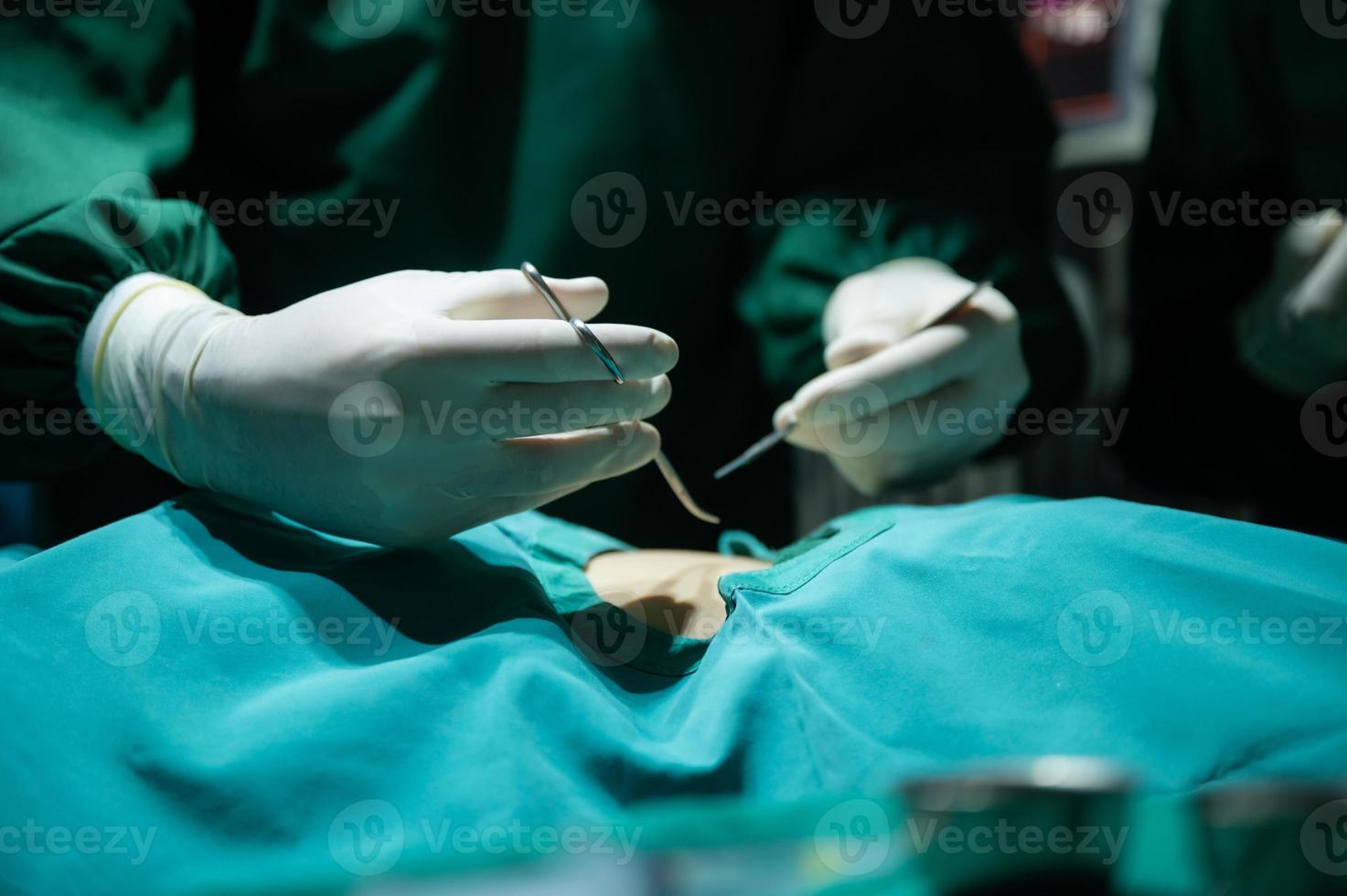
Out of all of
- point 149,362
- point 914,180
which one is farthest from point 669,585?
point 914,180

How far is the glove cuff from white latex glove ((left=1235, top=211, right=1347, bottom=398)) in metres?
1.11

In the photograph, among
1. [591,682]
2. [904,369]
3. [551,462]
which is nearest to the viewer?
[591,682]

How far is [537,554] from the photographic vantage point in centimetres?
74

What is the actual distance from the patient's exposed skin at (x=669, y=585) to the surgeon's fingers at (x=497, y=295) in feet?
0.68

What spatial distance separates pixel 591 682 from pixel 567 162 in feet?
2.21

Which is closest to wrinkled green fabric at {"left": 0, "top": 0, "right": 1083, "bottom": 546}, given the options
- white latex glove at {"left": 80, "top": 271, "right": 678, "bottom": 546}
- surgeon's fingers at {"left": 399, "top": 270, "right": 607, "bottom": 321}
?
white latex glove at {"left": 80, "top": 271, "right": 678, "bottom": 546}

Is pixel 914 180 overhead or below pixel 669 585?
overhead

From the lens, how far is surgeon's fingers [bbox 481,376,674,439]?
62 centimetres

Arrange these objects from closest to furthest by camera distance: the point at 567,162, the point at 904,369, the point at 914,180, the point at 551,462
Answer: the point at 551,462
the point at 904,369
the point at 567,162
the point at 914,180

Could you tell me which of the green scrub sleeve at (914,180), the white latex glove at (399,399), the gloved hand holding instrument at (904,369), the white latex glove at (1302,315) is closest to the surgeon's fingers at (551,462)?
the white latex glove at (399,399)

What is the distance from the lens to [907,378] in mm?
891

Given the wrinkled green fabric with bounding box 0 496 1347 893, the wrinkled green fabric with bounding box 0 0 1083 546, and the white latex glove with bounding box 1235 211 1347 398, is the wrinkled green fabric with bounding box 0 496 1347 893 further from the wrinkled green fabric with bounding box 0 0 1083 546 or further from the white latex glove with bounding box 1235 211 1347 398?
the white latex glove with bounding box 1235 211 1347 398

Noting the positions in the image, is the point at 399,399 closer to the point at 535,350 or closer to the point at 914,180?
the point at 535,350

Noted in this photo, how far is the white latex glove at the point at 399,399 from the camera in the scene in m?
0.59
